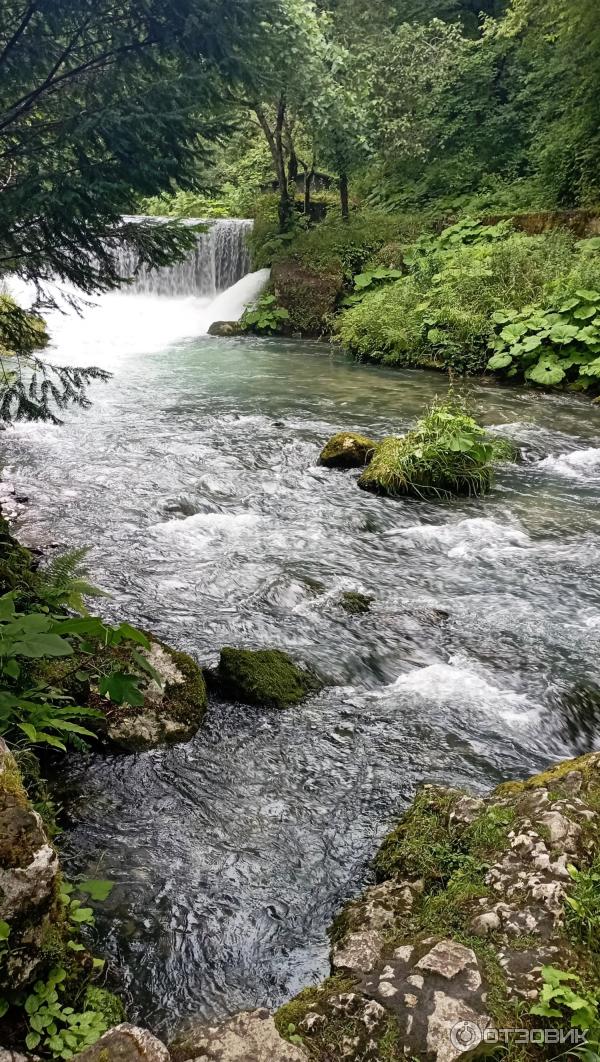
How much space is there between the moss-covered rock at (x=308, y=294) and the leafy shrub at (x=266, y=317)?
7.6 inches

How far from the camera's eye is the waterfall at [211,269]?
875 inches

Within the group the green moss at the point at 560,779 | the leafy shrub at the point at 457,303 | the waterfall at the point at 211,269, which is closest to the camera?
the green moss at the point at 560,779

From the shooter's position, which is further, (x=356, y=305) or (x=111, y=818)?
(x=356, y=305)

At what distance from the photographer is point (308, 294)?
1939 cm

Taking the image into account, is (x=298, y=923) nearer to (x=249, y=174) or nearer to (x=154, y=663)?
(x=154, y=663)

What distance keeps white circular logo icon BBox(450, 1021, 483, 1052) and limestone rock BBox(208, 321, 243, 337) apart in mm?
18745

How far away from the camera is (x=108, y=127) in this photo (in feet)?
12.8

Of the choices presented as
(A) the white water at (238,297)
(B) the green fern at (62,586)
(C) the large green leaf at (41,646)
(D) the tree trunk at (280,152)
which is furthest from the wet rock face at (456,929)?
(D) the tree trunk at (280,152)

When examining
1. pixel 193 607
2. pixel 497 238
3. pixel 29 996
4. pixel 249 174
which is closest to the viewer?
pixel 29 996

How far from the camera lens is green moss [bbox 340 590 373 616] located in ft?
17.9

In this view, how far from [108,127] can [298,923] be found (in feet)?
13.5

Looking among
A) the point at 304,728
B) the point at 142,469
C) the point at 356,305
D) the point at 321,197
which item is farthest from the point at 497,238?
the point at 304,728

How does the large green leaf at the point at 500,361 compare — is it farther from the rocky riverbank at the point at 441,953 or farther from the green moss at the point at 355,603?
the rocky riverbank at the point at 441,953

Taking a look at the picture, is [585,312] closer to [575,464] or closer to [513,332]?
[513,332]
